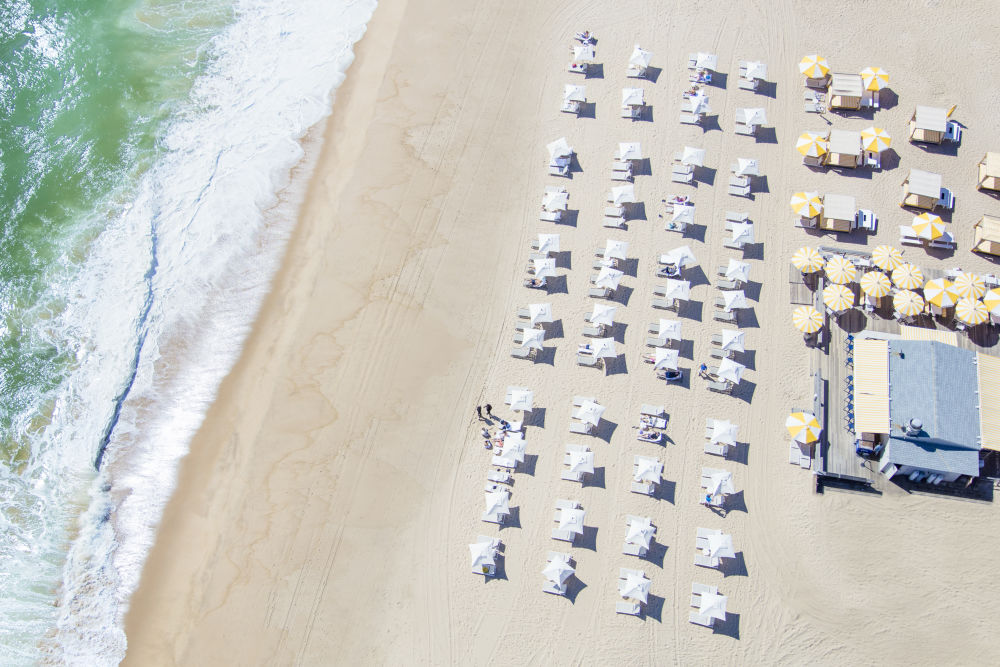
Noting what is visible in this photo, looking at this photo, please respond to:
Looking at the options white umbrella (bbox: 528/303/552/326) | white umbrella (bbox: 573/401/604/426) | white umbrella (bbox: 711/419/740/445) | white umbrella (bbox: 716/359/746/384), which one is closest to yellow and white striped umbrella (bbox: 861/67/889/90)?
white umbrella (bbox: 716/359/746/384)

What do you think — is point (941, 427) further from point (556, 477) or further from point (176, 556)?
point (176, 556)

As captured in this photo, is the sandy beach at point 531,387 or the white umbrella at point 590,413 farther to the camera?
the white umbrella at point 590,413

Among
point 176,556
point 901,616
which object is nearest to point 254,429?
point 176,556

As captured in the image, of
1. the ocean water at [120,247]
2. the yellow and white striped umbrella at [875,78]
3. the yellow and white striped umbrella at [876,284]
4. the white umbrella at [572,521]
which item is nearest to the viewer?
the white umbrella at [572,521]

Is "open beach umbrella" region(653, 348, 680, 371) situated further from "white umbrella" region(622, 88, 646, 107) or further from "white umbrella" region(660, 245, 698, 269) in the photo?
"white umbrella" region(622, 88, 646, 107)

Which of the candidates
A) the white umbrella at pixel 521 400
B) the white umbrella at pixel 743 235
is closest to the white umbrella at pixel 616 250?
the white umbrella at pixel 743 235

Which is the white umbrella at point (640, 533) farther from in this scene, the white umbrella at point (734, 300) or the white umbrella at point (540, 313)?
the white umbrella at point (734, 300)

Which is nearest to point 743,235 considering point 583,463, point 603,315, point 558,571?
point 603,315

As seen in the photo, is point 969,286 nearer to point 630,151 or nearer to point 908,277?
point 908,277
